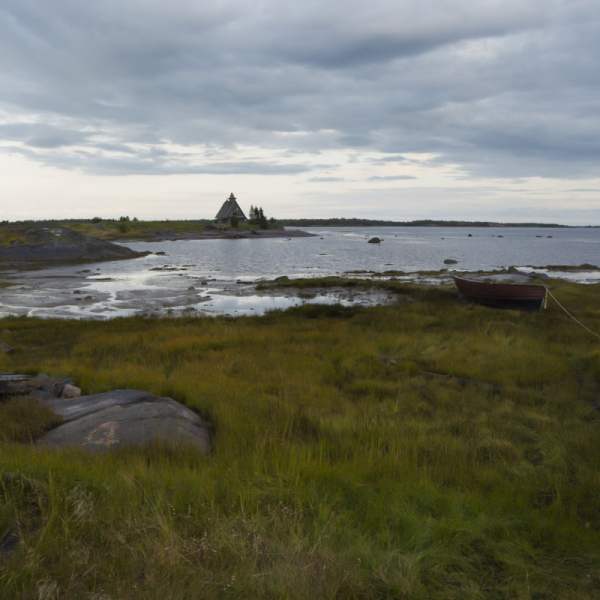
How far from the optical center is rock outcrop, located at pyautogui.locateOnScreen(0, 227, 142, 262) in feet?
156

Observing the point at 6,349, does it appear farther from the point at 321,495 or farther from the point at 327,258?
the point at 327,258

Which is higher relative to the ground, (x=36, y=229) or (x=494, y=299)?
(x=36, y=229)

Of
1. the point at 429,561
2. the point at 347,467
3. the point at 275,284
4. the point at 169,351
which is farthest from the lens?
the point at 275,284

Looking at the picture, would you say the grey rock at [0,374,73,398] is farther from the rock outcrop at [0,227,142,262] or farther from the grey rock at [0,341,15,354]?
the rock outcrop at [0,227,142,262]

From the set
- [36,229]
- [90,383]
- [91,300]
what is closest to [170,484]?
[90,383]

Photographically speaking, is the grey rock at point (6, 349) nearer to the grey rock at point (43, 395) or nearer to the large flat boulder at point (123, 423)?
the grey rock at point (43, 395)

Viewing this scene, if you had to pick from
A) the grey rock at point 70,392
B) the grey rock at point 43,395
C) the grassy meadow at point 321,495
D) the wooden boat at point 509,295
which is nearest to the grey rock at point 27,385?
the grey rock at point 43,395

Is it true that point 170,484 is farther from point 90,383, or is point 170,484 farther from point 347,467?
point 90,383

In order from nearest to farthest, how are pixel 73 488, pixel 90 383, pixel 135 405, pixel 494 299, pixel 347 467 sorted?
pixel 73 488, pixel 347 467, pixel 135 405, pixel 90 383, pixel 494 299

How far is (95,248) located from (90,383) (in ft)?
171

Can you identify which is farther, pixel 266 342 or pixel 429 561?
pixel 266 342

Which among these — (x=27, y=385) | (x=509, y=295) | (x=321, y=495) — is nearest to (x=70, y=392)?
(x=27, y=385)

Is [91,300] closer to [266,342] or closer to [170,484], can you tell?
[266,342]

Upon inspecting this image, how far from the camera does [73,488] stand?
3082 millimetres
